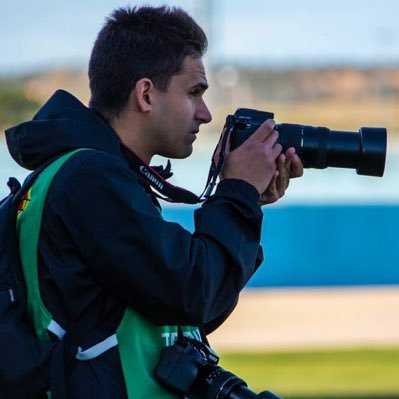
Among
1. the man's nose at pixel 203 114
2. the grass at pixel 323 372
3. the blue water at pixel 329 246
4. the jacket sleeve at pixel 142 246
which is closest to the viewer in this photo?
the jacket sleeve at pixel 142 246

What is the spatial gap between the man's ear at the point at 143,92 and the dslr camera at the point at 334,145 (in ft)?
0.62

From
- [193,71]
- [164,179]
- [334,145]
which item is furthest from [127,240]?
[334,145]

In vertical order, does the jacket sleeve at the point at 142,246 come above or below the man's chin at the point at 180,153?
below

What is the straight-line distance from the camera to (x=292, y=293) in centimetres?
1120

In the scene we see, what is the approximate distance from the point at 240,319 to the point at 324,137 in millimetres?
7138

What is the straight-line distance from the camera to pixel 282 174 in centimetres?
231

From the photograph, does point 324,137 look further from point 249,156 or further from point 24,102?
point 24,102

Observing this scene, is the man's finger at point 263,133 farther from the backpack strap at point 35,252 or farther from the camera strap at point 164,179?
the backpack strap at point 35,252

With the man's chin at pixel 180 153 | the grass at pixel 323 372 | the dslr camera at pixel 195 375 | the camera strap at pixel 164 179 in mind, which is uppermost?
the man's chin at pixel 180 153

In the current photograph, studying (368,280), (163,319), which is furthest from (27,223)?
(368,280)

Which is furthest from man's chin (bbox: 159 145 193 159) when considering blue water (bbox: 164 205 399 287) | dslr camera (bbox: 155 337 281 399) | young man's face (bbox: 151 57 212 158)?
blue water (bbox: 164 205 399 287)

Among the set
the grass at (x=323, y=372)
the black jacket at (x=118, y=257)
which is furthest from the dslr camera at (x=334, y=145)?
the grass at (x=323, y=372)

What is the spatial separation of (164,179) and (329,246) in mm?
5756

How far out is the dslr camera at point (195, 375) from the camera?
2152mm
